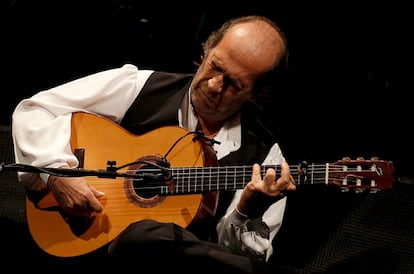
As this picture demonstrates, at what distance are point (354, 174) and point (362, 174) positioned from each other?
0.03m

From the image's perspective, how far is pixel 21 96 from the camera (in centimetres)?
286

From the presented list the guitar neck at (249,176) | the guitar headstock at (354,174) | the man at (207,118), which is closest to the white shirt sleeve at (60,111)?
the man at (207,118)

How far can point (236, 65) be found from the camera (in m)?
2.14

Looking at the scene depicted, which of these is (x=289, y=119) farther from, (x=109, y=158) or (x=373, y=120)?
(x=109, y=158)

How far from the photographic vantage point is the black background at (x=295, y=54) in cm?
270

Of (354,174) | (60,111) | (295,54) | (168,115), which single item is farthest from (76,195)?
(295,54)

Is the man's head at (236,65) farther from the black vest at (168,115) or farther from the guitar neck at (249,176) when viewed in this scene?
the guitar neck at (249,176)

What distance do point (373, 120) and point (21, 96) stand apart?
5.44 ft

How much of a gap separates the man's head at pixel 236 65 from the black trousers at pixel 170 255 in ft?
1.91

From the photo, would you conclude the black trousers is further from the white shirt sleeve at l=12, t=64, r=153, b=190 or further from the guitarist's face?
the guitarist's face

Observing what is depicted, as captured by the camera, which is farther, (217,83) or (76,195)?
(217,83)

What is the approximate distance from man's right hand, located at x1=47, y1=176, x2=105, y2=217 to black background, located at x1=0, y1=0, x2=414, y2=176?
93 cm

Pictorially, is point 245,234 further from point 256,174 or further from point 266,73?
point 266,73

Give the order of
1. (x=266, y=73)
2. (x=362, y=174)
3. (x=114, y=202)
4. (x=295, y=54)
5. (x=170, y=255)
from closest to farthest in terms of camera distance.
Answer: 1. (x=170, y=255)
2. (x=362, y=174)
3. (x=114, y=202)
4. (x=266, y=73)
5. (x=295, y=54)
